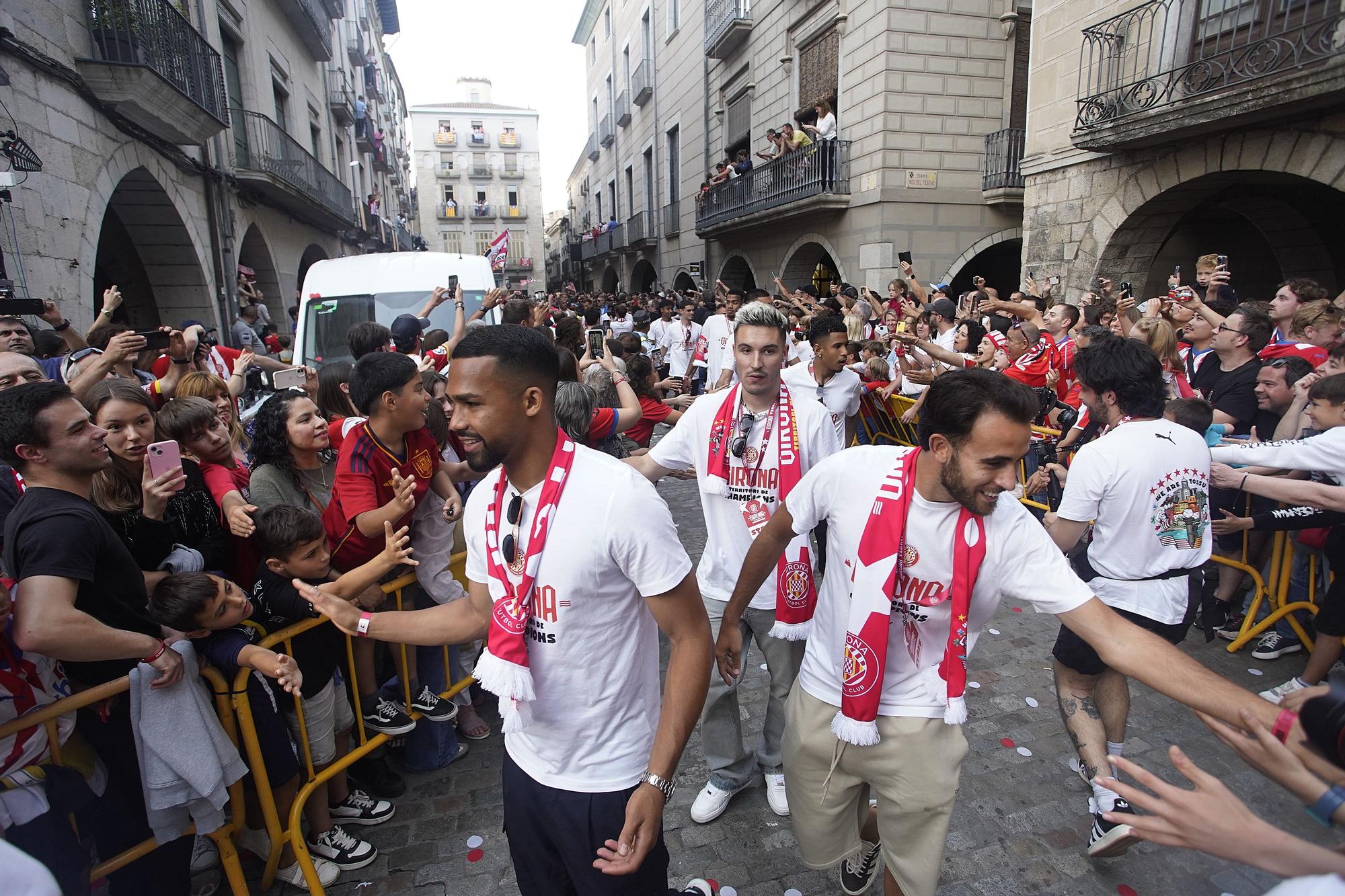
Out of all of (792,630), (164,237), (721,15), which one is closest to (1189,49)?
(792,630)

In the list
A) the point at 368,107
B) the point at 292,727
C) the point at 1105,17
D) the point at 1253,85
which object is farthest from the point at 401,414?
the point at 368,107

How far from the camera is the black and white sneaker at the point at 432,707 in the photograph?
338 centimetres

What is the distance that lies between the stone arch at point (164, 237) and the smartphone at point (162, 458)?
353 inches

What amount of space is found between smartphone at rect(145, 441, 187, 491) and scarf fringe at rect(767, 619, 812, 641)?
7.68 feet

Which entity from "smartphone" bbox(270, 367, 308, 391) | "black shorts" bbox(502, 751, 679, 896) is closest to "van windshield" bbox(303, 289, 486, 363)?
"smartphone" bbox(270, 367, 308, 391)

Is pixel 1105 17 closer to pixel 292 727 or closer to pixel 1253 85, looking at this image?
pixel 1253 85

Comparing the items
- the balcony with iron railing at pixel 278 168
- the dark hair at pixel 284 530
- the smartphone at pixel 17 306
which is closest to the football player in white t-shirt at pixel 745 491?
the dark hair at pixel 284 530

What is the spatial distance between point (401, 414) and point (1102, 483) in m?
2.94

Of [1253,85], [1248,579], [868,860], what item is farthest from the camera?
[1253,85]

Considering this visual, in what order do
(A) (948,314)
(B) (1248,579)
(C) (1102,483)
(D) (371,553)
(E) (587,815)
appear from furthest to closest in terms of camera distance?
(A) (948,314)
(B) (1248,579)
(D) (371,553)
(C) (1102,483)
(E) (587,815)

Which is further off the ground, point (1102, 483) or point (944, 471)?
point (944, 471)

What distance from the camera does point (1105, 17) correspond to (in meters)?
9.27

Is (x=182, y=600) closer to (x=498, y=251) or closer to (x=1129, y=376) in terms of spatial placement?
(x=1129, y=376)

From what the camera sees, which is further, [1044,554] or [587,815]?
[1044,554]
